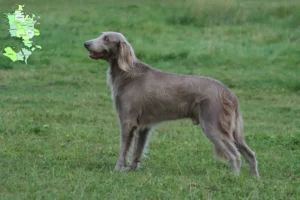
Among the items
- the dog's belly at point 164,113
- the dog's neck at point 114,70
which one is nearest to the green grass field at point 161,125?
the dog's belly at point 164,113

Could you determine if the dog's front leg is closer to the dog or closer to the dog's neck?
the dog

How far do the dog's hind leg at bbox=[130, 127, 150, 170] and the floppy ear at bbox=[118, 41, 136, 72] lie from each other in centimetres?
68

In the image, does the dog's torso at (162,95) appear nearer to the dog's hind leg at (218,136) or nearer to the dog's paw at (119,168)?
the dog's hind leg at (218,136)

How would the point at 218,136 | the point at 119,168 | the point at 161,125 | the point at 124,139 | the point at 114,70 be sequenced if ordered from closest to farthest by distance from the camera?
the point at 218,136 < the point at 119,168 < the point at 124,139 < the point at 114,70 < the point at 161,125

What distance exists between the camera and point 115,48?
7.77 meters

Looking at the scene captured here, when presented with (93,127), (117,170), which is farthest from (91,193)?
(93,127)

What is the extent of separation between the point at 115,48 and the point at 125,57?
0.47 ft

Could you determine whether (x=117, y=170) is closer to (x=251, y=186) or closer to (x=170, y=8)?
(x=251, y=186)

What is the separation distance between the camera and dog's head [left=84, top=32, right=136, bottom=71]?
304 inches

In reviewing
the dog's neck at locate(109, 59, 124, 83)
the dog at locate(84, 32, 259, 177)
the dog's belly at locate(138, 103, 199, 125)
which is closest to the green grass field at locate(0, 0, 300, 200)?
the dog at locate(84, 32, 259, 177)

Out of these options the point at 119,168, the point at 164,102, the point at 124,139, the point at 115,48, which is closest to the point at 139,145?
the point at 124,139

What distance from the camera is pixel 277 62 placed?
1712cm

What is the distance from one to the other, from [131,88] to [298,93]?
770cm

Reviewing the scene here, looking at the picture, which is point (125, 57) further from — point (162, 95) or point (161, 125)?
point (161, 125)
